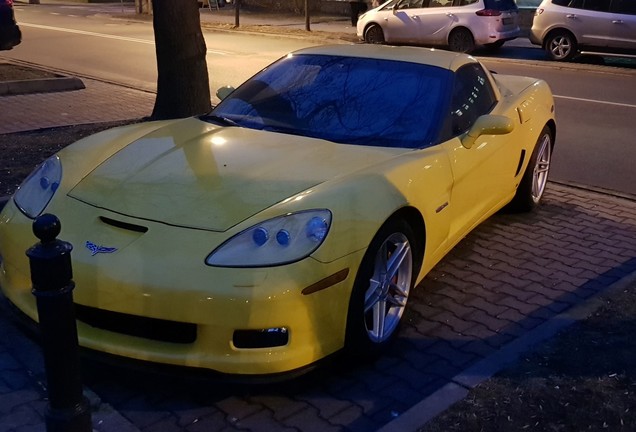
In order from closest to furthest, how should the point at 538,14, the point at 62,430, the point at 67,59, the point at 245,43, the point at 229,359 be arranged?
the point at 62,430 < the point at 229,359 < the point at 67,59 < the point at 538,14 < the point at 245,43

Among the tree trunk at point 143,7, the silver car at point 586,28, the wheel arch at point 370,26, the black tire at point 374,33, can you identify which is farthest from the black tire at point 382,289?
the tree trunk at point 143,7

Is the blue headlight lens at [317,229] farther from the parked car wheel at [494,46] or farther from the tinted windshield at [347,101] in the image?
the parked car wheel at [494,46]

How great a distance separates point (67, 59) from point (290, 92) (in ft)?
41.3

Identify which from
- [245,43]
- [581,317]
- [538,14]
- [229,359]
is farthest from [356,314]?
[245,43]

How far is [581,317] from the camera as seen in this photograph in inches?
176

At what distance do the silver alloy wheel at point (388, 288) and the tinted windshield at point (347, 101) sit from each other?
74cm

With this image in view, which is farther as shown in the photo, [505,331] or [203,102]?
[203,102]

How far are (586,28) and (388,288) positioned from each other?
1482cm

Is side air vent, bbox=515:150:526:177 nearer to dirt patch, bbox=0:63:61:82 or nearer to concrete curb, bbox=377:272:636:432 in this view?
concrete curb, bbox=377:272:636:432

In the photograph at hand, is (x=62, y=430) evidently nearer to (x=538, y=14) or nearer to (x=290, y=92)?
(x=290, y=92)

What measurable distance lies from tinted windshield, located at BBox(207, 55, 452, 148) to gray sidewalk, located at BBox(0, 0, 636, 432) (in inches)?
41.0

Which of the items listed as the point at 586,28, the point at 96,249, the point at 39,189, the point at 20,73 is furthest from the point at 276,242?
the point at 586,28

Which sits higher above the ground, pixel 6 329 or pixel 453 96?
pixel 453 96

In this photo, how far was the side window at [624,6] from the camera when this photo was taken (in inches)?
660
